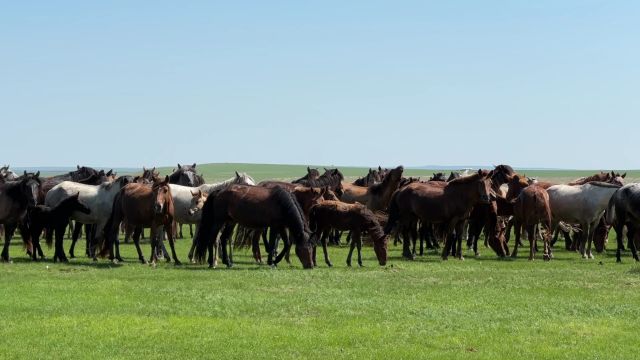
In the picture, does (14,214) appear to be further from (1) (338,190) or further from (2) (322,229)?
(1) (338,190)

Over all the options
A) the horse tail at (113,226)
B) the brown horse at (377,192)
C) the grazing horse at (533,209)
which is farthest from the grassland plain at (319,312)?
the brown horse at (377,192)

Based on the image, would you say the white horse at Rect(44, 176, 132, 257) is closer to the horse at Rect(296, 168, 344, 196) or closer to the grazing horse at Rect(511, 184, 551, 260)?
the horse at Rect(296, 168, 344, 196)

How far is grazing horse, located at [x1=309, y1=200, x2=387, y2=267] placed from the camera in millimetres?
22984

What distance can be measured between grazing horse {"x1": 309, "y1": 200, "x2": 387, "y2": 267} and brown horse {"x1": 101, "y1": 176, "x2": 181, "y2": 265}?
3602 millimetres

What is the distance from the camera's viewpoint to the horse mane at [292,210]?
21859mm

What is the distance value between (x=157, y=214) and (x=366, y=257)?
6.12 metres

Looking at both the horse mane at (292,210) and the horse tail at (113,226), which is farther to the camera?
the horse tail at (113,226)

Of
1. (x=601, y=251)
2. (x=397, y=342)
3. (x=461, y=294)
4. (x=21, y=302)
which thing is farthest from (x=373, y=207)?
(x=397, y=342)

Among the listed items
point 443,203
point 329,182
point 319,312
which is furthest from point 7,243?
point 329,182

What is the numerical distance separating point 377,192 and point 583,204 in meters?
7.76

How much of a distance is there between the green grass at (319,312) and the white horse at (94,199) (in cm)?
399

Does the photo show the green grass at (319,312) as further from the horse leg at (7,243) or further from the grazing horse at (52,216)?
the grazing horse at (52,216)

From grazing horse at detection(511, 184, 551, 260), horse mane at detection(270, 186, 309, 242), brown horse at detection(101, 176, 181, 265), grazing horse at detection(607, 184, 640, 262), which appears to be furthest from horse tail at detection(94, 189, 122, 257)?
grazing horse at detection(607, 184, 640, 262)

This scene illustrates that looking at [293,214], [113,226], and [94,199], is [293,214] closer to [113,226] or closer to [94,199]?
[113,226]
